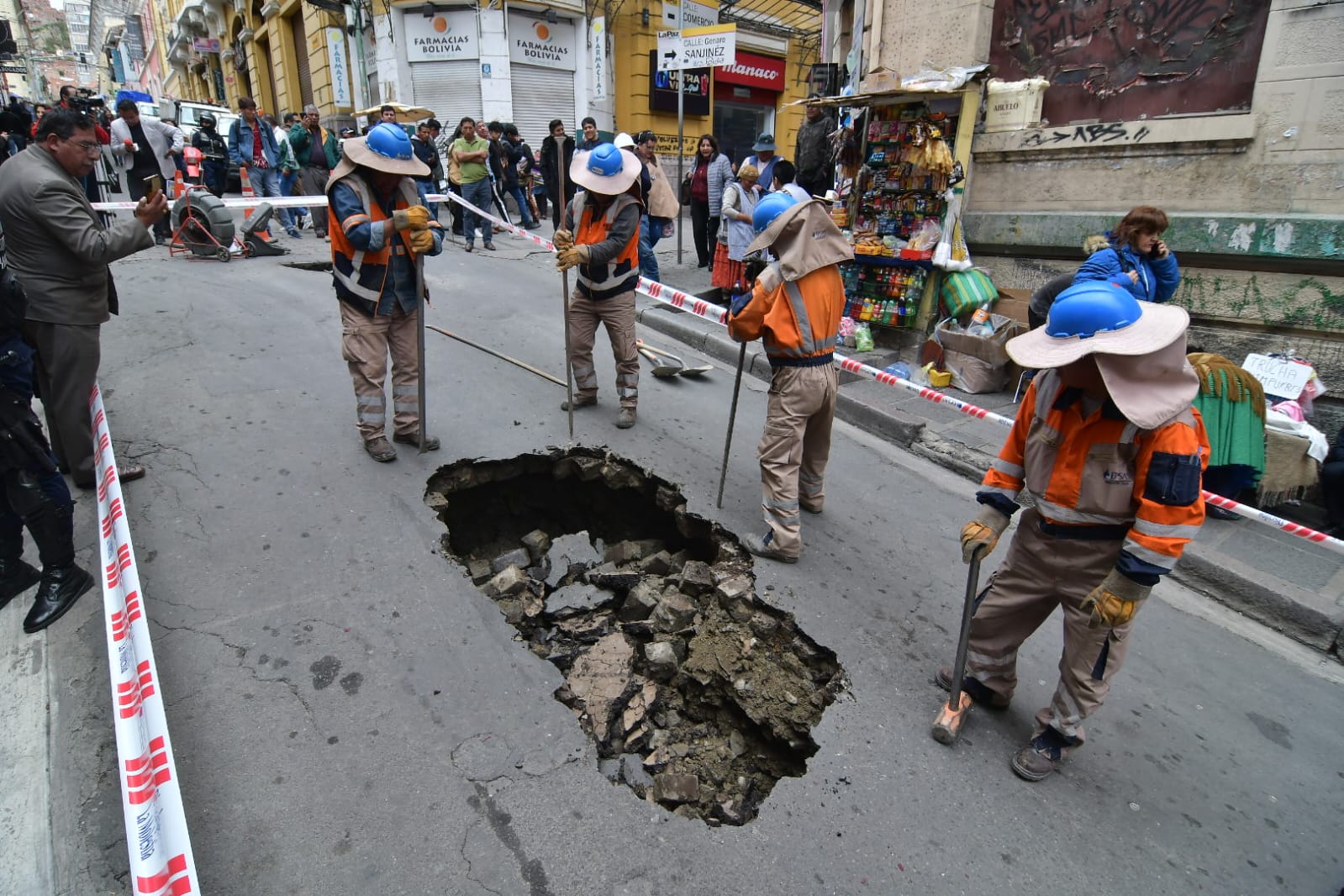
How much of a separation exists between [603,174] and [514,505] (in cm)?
236

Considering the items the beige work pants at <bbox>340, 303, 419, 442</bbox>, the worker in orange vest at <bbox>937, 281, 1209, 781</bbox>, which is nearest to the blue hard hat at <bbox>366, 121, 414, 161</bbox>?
the beige work pants at <bbox>340, 303, 419, 442</bbox>

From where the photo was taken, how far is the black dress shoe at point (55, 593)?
3086 mm

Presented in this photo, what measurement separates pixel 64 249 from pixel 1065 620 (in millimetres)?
4944

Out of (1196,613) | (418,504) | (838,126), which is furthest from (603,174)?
(838,126)

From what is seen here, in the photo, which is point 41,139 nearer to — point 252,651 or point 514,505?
point 252,651

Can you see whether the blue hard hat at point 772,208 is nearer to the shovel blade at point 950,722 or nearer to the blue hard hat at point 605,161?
the blue hard hat at point 605,161

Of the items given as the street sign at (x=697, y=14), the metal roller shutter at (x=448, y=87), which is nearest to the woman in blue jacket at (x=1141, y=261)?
the metal roller shutter at (x=448, y=87)

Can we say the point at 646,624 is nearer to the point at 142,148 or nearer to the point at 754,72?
the point at 142,148

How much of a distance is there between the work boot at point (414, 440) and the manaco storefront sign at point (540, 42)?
16.1 metres

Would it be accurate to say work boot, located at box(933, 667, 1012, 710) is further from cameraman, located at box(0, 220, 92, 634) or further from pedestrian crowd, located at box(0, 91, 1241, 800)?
cameraman, located at box(0, 220, 92, 634)

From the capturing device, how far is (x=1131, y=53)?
6.35m

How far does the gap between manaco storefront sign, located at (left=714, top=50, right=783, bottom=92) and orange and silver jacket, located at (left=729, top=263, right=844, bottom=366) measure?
1976 cm

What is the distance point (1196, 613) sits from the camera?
3984 mm

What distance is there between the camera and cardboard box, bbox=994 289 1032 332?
6.96 metres
